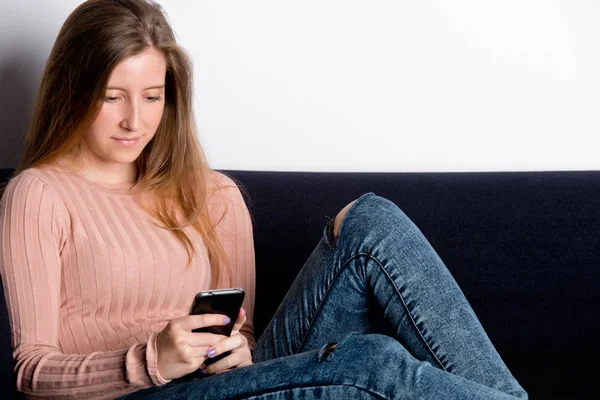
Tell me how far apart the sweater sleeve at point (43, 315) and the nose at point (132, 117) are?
19 centimetres

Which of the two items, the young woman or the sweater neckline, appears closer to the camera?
the young woman

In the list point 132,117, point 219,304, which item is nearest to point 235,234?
point 132,117

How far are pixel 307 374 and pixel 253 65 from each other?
3.47 ft

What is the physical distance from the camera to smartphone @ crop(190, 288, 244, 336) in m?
1.36

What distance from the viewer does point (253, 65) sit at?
84.3 inches

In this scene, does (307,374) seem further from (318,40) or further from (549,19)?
(549,19)

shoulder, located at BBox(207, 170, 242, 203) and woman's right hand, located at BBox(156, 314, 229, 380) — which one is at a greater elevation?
shoulder, located at BBox(207, 170, 242, 203)

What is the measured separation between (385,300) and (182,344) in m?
0.40

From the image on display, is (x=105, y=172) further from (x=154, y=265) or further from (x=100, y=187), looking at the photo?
(x=154, y=265)

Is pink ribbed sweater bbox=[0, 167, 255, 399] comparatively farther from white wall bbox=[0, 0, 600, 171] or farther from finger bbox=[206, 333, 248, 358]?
white wall bbox=[0, 0, 600, 171]

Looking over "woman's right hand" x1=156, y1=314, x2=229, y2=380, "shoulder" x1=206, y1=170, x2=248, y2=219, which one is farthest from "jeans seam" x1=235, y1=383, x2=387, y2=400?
"shoulder" x1=206, y1=170, x2=248, y2=219

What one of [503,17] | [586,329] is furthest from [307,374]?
[503,17]

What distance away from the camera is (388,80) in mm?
2184

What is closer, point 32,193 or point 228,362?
point 228,362
